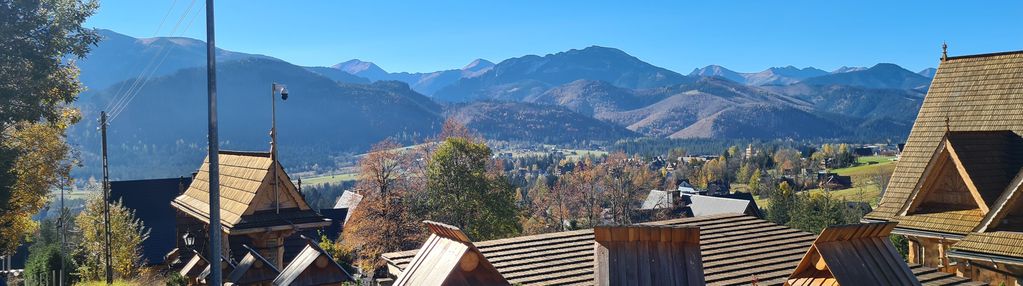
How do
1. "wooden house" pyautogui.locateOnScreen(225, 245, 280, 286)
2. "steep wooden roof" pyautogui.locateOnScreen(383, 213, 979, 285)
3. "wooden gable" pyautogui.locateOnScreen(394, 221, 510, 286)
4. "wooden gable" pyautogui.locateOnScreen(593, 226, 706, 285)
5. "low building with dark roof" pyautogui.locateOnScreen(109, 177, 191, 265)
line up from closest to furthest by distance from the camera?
"wooden gable" pyautogui.locateOnScreen(394, 221, 510, 286), "wooden gable" pyautogui.locateOnScreen(593, 226, 706, 285), "wooden house" pyautogui.locateOnScreen(225, 245, 280, 286), "steep wooden roof" pyautogui.locateOnScreen(383, 213, 979, 285), "low building with dark roof" pyautogui.locateOnScreen(109, 177, 191, 265)

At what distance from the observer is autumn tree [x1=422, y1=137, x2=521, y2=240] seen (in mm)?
28297

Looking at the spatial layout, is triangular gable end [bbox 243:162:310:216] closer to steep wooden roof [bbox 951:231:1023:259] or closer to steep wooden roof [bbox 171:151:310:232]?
steep wooden roof [bbox 171:151:310:232]

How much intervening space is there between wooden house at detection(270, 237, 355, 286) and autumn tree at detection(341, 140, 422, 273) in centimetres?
1773

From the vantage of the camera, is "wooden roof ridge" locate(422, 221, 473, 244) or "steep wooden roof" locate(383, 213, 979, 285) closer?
"wooden roof ridge" locate(422, 221, 473, 244)

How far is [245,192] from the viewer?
11531 mm

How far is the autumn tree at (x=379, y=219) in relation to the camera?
27.6 m

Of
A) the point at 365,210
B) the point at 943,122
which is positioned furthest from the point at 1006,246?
the point at 365,210

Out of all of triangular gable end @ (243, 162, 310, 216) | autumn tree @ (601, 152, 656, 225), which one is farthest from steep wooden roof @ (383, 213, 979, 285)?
autumn tree @ (601, 152, 656, 225)

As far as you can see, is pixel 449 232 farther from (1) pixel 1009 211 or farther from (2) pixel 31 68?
(2) pixel 31 68

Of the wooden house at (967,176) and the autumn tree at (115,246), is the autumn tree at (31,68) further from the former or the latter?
the wooden house at (967,176)

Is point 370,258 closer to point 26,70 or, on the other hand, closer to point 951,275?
point 26,70

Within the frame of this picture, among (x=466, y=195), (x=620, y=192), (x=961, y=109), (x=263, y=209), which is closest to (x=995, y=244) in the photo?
(x=961, y=109)

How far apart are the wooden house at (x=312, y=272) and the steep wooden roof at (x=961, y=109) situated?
10176mm

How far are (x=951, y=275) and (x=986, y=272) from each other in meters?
0.58
